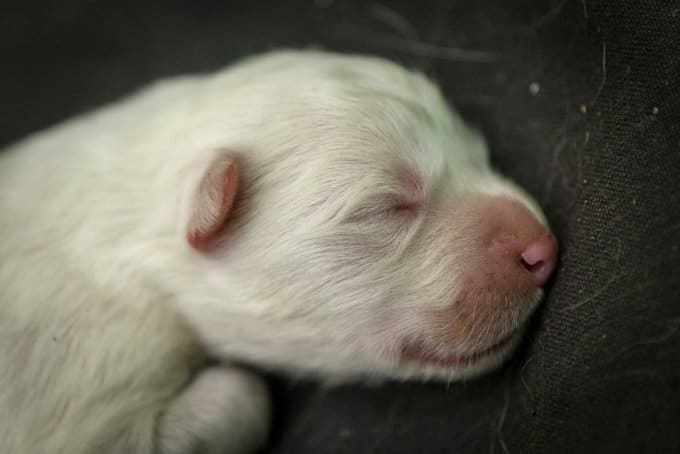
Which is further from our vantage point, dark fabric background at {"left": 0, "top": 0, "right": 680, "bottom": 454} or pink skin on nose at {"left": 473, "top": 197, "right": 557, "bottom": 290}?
pink skin on nose at {"left": 473, "top": 197, "right": 557, "bottom": 290}

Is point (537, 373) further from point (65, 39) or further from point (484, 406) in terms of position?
point (65, 39)

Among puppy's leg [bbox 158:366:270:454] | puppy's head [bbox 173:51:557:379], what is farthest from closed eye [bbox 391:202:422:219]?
puppy's leg [bbox 158:366:270:454]

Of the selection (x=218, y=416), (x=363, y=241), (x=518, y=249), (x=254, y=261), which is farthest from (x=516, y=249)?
(x=218, y=416)

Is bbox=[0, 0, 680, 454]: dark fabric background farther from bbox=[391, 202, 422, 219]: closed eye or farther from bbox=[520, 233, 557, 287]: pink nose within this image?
bbox=[391, 202, 422, 219]: closed eye

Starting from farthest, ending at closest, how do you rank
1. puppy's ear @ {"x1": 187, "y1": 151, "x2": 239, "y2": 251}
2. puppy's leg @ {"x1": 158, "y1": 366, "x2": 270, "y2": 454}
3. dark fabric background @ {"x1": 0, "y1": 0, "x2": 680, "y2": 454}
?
puppy's leg @ {"x1": 158, "y1": 366, "x2": 270, "y2": 454} < puppy's ear @ {"x1": 187, "y1": 151, "x2": 239, "y2": 251} < dark fabric background @ {"x1": 0, "y1": 0, "x2": 680, "y2": 454}

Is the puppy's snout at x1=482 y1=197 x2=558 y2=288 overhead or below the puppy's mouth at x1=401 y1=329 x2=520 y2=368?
overhead

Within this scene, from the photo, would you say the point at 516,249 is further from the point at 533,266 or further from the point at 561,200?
the point at 561,200

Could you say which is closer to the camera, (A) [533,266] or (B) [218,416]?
(A) [533,266]

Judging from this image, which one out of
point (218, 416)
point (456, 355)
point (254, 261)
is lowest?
point (218, 416)
